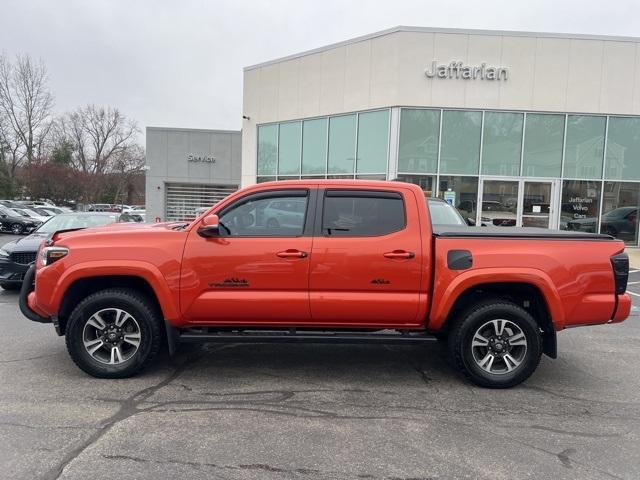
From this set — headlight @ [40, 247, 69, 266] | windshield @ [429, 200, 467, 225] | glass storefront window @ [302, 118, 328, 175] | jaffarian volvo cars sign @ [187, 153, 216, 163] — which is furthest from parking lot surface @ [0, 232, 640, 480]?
jaffarian volvo cars sign @ [187, 153, 216, 163]

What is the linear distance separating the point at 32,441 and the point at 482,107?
53.5 ft

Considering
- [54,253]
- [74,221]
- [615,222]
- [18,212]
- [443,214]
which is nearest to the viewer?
[54,253]

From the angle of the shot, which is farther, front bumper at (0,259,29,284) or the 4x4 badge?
front bumper at (0,259,29,284)

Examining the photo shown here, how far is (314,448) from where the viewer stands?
3.54m

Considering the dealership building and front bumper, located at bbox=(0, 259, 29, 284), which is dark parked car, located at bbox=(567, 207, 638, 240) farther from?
front bumper, located at bbox=(0, 259, 29, 284)

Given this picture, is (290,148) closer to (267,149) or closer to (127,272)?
(267,149)

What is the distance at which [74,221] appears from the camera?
34.1 ft

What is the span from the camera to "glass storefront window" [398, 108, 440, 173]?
56.0 feet

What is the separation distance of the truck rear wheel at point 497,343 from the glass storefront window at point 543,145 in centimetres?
1368

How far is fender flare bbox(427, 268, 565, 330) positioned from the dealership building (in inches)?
502

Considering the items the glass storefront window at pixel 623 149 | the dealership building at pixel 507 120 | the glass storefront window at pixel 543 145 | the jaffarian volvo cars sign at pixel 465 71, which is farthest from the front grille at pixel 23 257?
the glass storefront window at pixel 623 149

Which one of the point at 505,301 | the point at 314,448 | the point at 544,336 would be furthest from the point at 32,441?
the point at 544,336

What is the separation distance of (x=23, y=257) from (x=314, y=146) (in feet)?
40.9

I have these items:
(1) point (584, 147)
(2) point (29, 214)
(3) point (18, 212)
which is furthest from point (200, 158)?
(1) point (584, 147)
